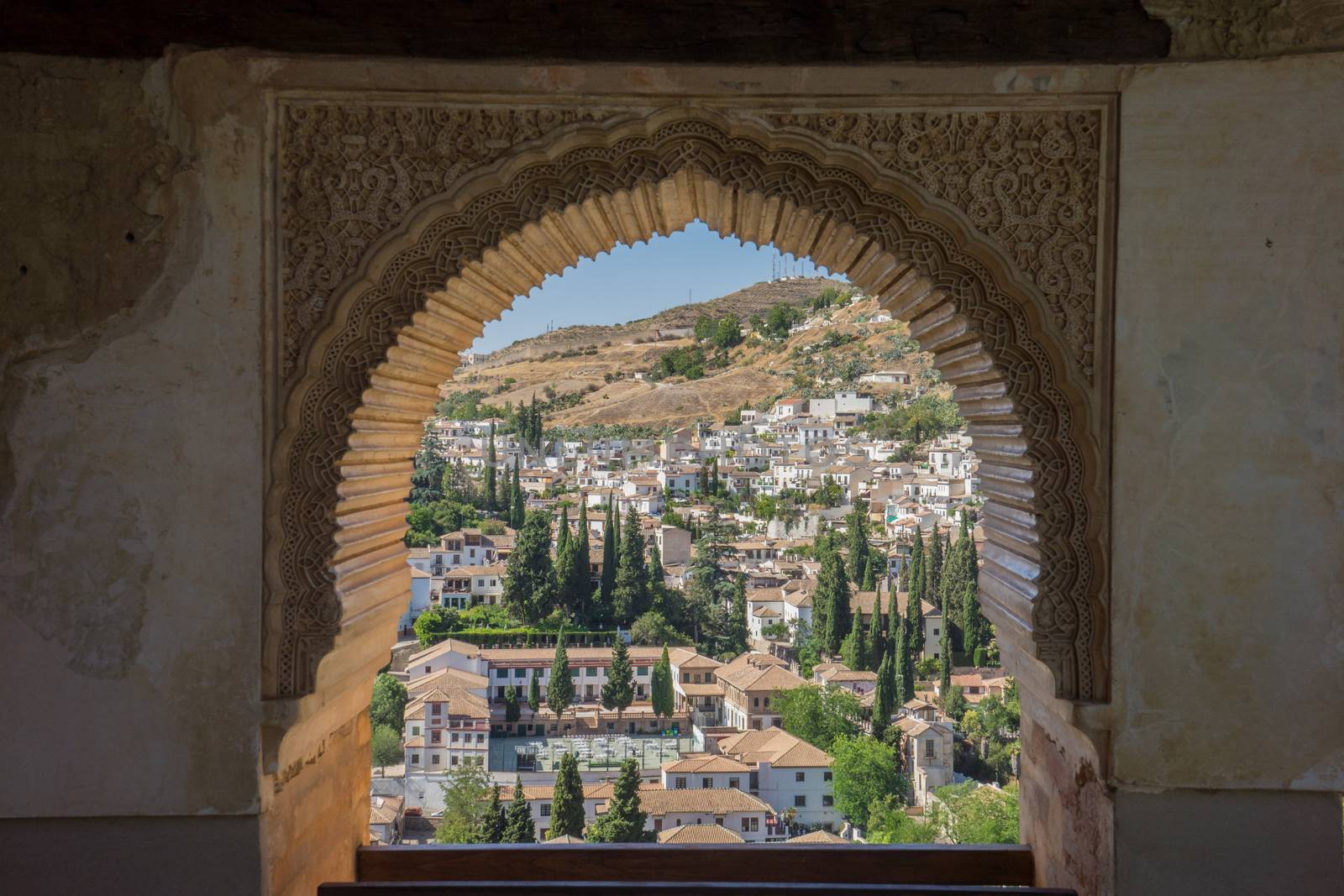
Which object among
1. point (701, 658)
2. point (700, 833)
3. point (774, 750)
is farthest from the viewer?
point (701, 658)

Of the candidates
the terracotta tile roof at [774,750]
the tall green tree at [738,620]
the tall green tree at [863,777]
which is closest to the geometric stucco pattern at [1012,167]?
the terracotta tile roof at [774,750]

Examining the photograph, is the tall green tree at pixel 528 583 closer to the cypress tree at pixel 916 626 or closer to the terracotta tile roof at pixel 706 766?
the terracotta tile roof at pixel 706 766

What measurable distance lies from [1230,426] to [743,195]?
4.33 ft

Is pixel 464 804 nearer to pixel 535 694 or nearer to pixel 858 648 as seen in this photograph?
pixel 535 694

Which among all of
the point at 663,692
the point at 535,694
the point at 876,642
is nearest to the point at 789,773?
the point at 663,692

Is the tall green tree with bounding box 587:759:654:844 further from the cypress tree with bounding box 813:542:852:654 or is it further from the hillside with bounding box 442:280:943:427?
the hillside with bounding box 442:280:943:427

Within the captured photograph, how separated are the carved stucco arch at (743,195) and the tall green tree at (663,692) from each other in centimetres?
2148

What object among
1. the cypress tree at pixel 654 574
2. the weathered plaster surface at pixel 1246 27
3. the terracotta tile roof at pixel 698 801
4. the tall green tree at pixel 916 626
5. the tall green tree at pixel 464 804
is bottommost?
the tall green tree at pixel 464 804

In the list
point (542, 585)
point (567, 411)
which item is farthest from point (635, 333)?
point (542, 585)

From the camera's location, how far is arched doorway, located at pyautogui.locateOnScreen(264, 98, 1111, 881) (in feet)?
7.47

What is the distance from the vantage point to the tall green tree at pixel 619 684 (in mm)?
22375

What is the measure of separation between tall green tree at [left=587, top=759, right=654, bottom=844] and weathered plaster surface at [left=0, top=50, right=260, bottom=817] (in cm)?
1489

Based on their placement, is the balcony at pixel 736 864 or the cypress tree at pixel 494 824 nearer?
the balcony at pixel 736 864

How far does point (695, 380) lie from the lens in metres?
52.5
